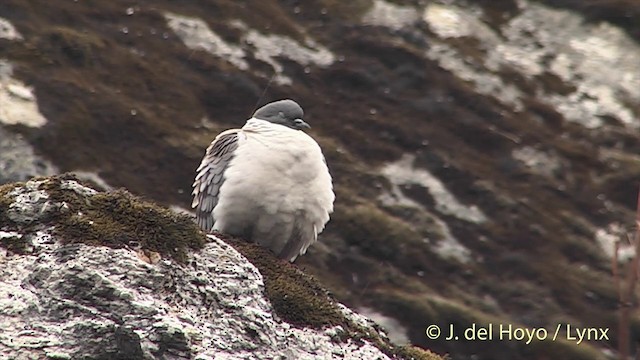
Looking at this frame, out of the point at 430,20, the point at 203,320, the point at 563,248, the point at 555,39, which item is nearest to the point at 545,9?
the point at 555,39

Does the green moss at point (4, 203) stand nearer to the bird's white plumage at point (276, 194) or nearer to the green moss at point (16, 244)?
the green moss at point (16, 244)

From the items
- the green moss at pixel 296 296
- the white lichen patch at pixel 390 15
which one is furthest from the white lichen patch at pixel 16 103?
the green moss at pixel 296 296

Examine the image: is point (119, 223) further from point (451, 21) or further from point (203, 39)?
point (451, 21)

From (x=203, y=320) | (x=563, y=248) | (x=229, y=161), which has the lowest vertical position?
(x=563, y=248)

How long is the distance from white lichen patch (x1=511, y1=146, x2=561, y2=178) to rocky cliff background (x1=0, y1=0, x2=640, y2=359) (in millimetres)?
70

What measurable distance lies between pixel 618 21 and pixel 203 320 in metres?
32.5

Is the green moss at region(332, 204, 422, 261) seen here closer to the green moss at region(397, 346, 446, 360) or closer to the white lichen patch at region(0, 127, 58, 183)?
the white lichen patch at region(0, 127, 58, 183)

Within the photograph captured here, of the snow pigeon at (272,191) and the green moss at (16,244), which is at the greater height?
the green moss at (16,244)

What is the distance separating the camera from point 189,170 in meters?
26.2

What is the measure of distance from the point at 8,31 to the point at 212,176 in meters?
16.1

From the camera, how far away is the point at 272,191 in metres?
12.7

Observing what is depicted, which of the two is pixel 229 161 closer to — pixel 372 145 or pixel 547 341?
pixel 547 341

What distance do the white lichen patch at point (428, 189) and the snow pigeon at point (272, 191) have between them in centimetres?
Result: 1496

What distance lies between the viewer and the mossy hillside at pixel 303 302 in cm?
1022
